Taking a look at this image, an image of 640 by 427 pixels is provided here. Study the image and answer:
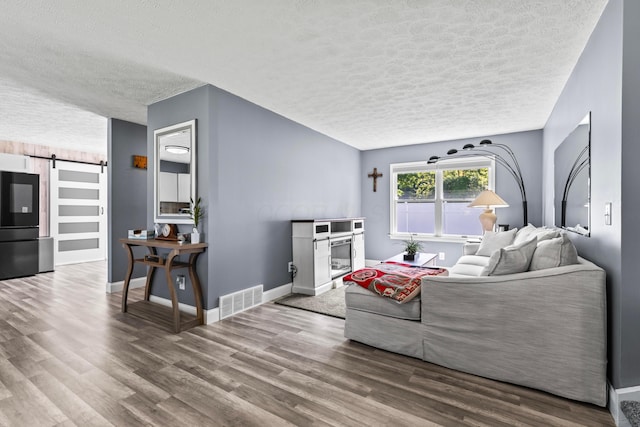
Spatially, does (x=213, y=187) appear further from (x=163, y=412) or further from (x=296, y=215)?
(x=163, y=412)

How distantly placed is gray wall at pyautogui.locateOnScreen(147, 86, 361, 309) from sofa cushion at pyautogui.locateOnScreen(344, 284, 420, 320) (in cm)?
153

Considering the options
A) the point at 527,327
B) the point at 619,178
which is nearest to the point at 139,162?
the point at 527,327

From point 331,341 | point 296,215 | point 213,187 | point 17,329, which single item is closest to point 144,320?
point 17,329

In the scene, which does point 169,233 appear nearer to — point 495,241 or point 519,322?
point 519,322

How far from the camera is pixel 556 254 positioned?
6.88ft

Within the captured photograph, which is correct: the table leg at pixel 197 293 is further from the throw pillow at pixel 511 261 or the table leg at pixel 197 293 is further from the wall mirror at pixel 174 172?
the throw pillow at pixel 511 261

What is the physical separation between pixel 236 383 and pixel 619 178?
2.68 m

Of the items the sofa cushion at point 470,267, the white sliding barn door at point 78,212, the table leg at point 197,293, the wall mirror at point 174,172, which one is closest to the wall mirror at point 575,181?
the sofa cushion at point 470,267

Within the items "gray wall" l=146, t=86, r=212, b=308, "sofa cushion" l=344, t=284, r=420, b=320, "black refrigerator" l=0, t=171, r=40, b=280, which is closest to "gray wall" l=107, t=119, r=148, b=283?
"gray wall" l=146, t=86, r=212, b=308

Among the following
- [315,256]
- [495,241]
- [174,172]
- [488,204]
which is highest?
→ [174,172]

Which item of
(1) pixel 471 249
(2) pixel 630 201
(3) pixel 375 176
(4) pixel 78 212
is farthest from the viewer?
(4) pixel 78 212

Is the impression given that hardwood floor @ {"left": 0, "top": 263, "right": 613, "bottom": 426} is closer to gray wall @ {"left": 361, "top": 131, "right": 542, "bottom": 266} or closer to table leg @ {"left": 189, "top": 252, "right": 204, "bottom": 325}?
table leg @ {"left": 189, "top": 252, "right": 204, "bottom": 325}

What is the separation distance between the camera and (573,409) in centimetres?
179

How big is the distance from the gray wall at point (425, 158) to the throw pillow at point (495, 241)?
3.99 ft
